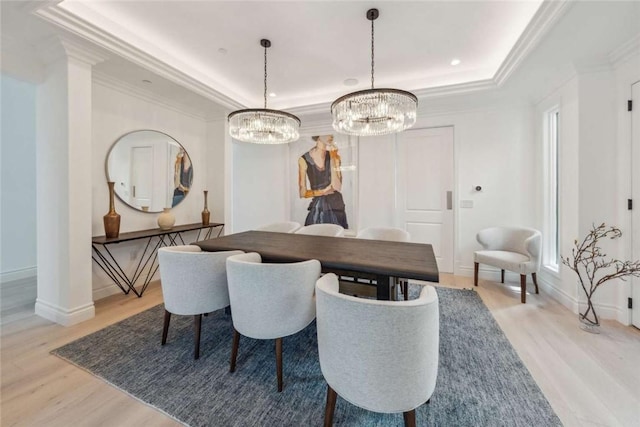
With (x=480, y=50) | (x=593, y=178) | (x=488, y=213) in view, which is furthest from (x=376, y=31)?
(x=488, y=213)

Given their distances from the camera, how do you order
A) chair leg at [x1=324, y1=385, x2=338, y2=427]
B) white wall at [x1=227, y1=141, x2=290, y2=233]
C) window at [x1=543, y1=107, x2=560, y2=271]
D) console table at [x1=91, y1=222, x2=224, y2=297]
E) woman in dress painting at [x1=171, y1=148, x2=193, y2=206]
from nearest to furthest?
chair leg at [x1=324, y1=385, x2=338, y2=427]
console table at [x1=91, y1=222, x2=224, y2=297]
window at [x1=543, y1=107, x2=560, y2=271]
woman in dress painting at [x1=171, y1=148, x2=193, y2=206]
white wall at [x1=227, y1=141, x2=290, y2=233]

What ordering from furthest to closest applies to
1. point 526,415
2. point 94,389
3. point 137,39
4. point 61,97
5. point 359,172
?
point 359,172 → point 137,39 → point 61,97 → point 94,389 → point 526,415

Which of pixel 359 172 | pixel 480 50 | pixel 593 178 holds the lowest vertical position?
pixel 593 178

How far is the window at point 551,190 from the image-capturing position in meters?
3.19

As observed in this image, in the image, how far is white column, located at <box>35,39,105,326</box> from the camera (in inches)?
91.5

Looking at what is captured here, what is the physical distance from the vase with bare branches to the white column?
15.3ft

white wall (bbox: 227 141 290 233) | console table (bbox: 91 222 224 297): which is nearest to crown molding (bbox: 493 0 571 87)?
white wall (bbox: 227 141 290 233)

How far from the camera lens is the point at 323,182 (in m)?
4.53

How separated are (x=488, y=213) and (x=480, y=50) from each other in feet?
6.96

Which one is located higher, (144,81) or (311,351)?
(144,81)

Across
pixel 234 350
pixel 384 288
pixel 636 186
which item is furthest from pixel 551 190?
pixel 234 350

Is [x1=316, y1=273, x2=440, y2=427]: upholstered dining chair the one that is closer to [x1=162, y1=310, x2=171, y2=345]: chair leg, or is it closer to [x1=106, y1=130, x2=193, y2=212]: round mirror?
[x1=162, y1=310, x2=171, y2=345]: chair leg

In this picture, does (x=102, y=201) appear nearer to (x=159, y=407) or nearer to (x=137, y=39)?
(x=137, y=39)

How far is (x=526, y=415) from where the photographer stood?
1.37 meters
